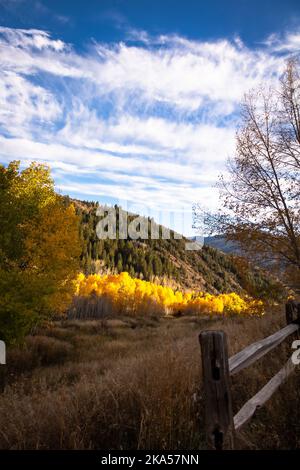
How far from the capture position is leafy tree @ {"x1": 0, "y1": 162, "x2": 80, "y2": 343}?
12766 mm

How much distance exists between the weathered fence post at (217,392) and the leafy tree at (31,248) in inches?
415

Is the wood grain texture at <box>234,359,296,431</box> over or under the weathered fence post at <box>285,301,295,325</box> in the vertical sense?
under

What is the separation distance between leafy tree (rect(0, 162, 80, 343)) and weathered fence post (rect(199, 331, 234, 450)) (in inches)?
415

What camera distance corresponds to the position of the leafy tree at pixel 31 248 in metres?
12.8

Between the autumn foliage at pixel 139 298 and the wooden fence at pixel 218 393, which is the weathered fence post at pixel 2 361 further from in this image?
the autumn foliage at pixel 139 298

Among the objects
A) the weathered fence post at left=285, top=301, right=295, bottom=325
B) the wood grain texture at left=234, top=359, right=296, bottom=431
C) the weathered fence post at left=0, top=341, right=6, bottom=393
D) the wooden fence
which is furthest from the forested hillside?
the wooden fence

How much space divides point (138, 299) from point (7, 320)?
7922 cm

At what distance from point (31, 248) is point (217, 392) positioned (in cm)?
1408

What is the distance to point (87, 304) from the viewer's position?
74188 millimetres

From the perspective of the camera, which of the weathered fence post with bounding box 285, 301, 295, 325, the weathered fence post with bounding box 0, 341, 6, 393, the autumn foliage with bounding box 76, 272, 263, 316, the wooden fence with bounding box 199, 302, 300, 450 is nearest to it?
the wooden fence with bounding box 199, 302, 300, 450

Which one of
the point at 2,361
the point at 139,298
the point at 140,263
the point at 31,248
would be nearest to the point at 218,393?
the point at 2,361

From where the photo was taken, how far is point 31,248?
1570 centimetres

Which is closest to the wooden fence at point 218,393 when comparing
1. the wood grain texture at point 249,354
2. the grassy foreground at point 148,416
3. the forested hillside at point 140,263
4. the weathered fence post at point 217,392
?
the weathered fence post at point 217,392

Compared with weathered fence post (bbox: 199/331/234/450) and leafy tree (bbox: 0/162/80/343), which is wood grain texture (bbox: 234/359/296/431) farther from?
leafy tree (bbox: 0/162/80/343)
